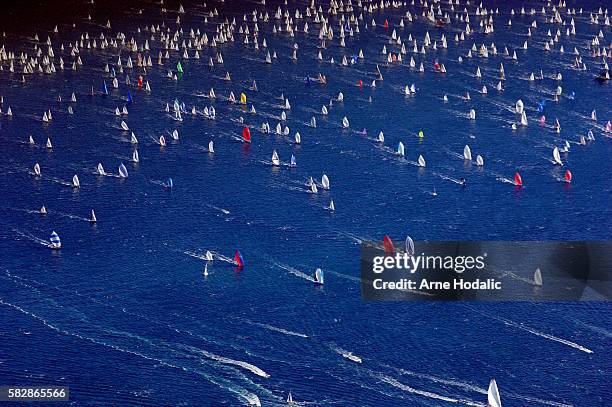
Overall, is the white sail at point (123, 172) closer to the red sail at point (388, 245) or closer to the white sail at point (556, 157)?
the red sail at point (388, 245)

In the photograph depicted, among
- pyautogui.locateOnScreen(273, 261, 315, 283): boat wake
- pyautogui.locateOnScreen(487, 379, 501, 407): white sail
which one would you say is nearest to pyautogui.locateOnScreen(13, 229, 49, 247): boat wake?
pyautogui.locateOnScreen(273, 261, 315, 283): boat wake

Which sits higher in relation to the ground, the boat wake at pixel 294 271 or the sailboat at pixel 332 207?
the sailboat at pixel 332 207

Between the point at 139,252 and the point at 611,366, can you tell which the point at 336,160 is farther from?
the point at 611,366

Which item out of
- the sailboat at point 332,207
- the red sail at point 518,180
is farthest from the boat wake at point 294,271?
the red sail at point 518,180

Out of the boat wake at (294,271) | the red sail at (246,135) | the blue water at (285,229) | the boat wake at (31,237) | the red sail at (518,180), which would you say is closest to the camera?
the blue water at (285,229)

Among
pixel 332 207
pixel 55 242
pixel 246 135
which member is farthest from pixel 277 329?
pixel 246 135

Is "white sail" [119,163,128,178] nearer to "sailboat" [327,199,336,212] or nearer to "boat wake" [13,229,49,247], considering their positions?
"boat wake" [13,229,49,247]

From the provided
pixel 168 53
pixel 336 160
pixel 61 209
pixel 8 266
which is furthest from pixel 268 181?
pixel 168 53
